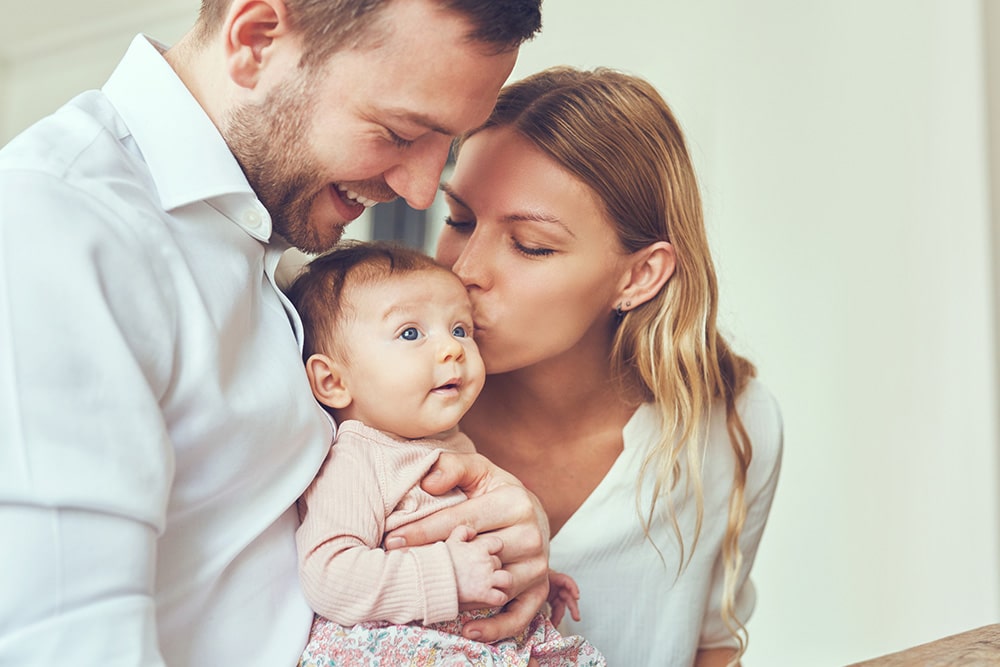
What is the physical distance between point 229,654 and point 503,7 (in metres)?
0.84

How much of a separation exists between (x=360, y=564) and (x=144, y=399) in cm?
36

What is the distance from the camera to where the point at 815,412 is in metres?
3.51

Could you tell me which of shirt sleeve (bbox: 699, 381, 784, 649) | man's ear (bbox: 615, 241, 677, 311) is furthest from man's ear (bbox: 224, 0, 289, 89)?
shirt sleeve (bbox: 699, 381, 784, 649)

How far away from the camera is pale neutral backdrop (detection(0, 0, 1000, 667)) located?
3102 millimetres

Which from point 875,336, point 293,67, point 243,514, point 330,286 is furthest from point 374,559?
point 875,336

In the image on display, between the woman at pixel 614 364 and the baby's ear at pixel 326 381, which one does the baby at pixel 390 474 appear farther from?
the woman at pixel 614 364

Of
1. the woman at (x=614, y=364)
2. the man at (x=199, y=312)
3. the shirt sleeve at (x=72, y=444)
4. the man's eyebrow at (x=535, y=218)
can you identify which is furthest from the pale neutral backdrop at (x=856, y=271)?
the shirt sleeve at (x=72, y=444)

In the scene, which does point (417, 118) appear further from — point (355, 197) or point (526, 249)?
point (526, 249)

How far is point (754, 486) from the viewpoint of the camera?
2.14m

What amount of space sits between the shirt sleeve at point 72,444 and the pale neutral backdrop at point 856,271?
6.92 ft

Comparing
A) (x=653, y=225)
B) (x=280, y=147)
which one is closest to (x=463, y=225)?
(x=653, y=225)

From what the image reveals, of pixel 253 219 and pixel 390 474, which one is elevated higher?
pixel 253 219

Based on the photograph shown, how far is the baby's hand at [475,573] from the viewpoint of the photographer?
51.3 inches

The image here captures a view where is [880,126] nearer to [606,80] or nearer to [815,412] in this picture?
[815,412]
